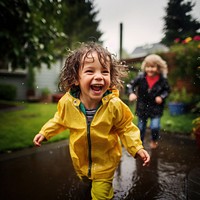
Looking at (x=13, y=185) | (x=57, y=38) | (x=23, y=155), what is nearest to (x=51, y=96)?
(x=57, y=38)

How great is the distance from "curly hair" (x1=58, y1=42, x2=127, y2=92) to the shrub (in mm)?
11453

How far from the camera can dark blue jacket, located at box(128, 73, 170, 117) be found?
3590 mm

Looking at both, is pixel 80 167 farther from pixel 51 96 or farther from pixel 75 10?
pixel 75 10

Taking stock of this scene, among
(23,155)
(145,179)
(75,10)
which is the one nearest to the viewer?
(145,179)

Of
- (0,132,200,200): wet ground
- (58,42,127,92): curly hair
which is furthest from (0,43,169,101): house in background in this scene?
(58,42,127,92): curly hair

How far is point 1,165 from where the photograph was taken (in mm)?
2957

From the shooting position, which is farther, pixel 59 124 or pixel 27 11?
pixel 27 11

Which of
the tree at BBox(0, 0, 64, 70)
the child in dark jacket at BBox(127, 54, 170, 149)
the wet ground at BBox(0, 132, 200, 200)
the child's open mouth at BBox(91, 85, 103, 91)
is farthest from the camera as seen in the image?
the tree at BBox(0, 0, 64, 70)

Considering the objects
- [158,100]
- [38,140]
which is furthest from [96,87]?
[158,100]

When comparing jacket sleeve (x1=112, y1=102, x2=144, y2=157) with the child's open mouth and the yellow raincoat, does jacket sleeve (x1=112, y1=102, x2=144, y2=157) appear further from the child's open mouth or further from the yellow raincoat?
the child's open mouth

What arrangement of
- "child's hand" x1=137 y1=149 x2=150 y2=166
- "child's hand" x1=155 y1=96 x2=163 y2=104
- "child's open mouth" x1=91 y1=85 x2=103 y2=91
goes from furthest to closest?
"child's hand" x1=155 y1=96 x2=163 y2=104 → "child's open mouth" x1=91 y1=85 x2=103 y2=91 → "child's hand" x1=137 y1=149 x2=150 y2=166

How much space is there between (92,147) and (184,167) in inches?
63.8

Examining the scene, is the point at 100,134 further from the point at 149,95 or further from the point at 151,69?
the point at 151,69

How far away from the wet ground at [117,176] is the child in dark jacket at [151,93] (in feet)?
1.48
